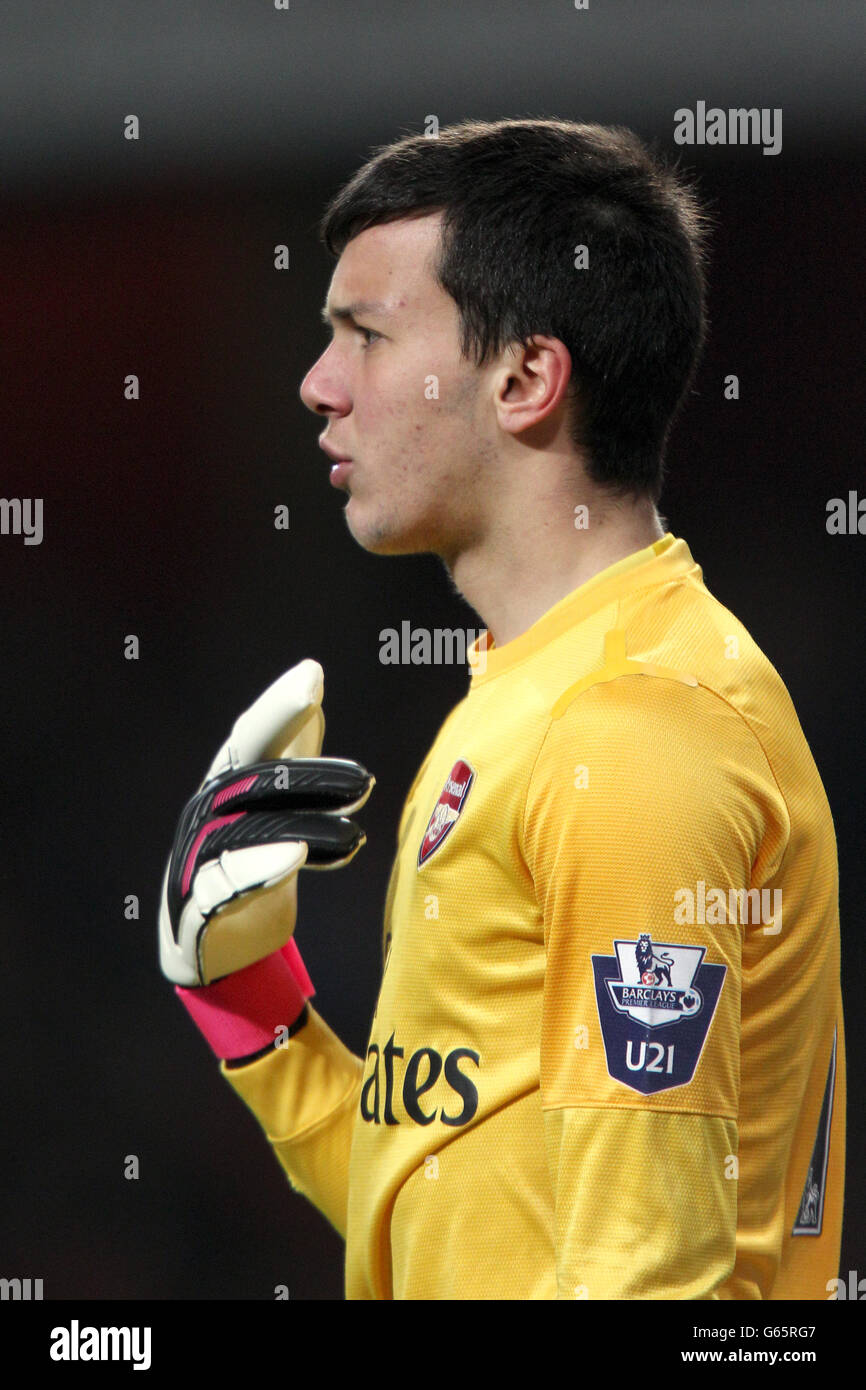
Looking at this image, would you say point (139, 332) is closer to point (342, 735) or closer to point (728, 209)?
point (342, 735)

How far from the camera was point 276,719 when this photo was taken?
40.3 inches

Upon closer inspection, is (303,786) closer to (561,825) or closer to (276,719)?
(276,719)

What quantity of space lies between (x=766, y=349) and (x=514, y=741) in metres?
1.19

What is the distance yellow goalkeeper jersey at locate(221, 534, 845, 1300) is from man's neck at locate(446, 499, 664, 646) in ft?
0.08

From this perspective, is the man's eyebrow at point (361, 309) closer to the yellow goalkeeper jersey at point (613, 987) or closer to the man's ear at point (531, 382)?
the man's ear at point (531, 382)

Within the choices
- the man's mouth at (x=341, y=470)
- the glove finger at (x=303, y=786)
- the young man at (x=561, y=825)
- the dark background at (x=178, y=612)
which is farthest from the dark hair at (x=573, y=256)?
the dark background at (x=178, y=612)

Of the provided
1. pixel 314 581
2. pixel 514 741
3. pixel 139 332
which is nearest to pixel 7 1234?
pixel 314 581

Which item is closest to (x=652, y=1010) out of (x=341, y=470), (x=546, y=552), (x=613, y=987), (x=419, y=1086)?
(x=613, y=987)

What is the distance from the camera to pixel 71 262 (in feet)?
6.32

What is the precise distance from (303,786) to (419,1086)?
264mm

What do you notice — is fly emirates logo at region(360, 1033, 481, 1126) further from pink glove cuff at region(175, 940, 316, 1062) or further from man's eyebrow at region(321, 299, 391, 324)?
man's eyebrow at region(321, 299, 391, 324)

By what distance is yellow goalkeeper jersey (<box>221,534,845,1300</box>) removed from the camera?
25.1 inches

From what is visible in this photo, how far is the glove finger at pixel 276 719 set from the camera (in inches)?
40.2

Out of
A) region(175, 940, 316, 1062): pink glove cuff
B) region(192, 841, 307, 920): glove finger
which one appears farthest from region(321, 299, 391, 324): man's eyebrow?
region(175, 940, 316, 1062): pink glove cuff
